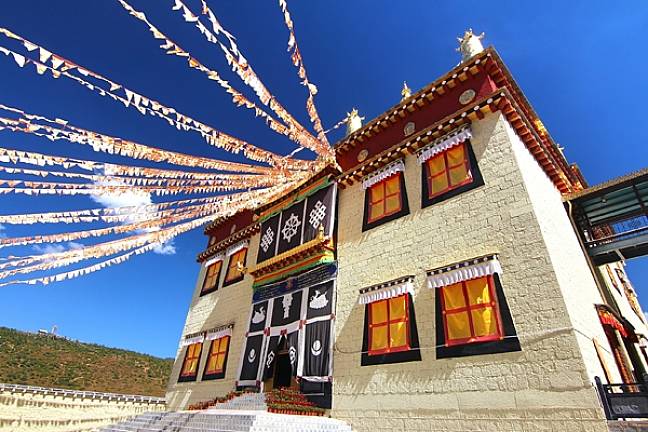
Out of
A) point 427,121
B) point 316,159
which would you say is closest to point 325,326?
point 316,159

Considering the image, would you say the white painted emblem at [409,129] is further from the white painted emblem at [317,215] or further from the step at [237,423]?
the step at [237,423]

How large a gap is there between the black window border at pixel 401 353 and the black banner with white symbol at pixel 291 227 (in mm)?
5147

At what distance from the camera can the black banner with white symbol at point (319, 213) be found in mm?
12289

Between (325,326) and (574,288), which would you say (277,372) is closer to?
(325,326)

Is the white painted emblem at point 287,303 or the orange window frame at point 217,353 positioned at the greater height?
the white painted emblem at point 287,303

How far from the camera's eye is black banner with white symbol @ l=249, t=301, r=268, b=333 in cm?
1281

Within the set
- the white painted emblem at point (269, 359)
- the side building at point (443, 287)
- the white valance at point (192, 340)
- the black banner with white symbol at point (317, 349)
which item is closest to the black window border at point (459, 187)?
the side building at point (443, 287)

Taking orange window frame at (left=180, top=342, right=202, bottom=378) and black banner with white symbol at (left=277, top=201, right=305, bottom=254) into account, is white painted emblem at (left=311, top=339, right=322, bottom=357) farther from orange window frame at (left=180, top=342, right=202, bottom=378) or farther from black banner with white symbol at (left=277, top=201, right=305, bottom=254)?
orange window frame at (left=180, top=342, right=202, bottom=378)

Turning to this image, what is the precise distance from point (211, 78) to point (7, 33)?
3071mm

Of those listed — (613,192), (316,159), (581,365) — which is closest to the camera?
(581,365)

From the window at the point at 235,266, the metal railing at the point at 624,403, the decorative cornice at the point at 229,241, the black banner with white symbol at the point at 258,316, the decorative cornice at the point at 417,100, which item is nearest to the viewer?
the metal railing at the point at 624,403

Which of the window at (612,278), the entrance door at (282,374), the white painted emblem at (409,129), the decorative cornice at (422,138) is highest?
the white painted emblem at (409,129)

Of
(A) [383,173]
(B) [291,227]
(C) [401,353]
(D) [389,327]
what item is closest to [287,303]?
(B) [291,227]

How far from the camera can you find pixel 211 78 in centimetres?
694
